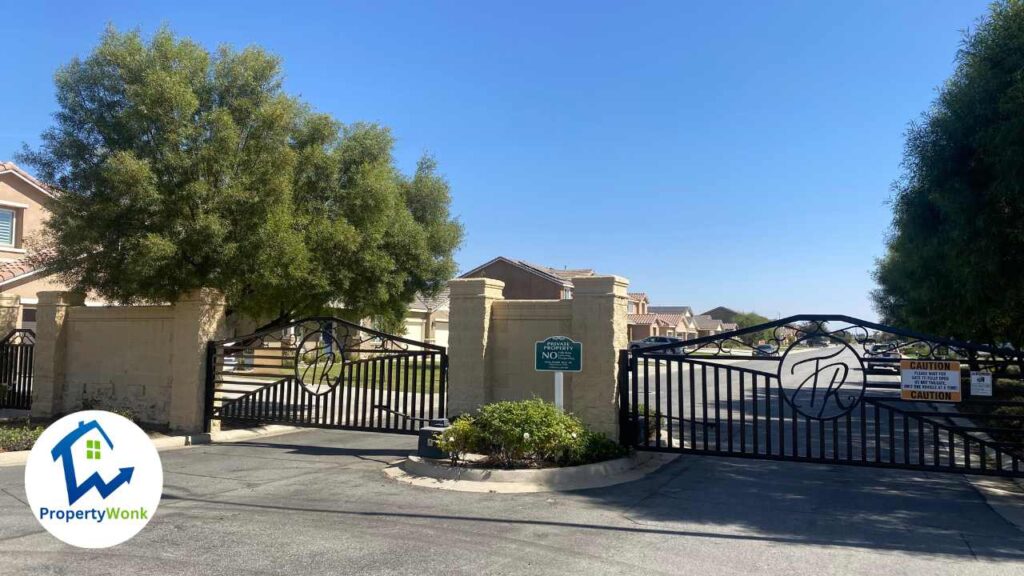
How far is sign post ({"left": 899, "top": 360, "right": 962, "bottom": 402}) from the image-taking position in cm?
855

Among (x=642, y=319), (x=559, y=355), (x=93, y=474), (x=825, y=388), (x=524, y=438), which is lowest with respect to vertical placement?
(x=524, y=438)

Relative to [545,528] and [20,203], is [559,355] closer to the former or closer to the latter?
[545,528]

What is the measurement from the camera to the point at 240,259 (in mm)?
12062

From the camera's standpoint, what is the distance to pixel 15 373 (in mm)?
15727

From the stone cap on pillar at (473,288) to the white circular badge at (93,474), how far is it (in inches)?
236

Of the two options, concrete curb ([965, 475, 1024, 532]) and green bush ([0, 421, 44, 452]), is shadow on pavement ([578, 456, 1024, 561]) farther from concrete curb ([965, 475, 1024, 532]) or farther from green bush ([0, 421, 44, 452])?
green bush ([0, 421, 44, 452])

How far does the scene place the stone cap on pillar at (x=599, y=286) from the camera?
1006cm

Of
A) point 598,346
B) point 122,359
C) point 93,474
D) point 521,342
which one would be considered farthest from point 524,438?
point 122,359

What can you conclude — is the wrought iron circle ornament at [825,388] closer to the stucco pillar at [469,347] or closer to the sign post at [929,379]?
the sign post at [929,379]

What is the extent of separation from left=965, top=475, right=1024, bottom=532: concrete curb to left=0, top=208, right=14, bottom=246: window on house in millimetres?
31353

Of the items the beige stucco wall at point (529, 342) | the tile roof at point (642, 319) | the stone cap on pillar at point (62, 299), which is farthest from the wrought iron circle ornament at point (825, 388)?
the tile roof at point (642, 319)

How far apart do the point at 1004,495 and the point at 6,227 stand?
3192cm

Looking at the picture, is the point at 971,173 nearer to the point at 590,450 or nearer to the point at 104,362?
the point at 590,450

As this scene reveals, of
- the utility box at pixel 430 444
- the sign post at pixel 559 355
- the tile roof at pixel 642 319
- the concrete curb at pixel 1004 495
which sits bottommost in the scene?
the concrete curb at pixel 1004 495
